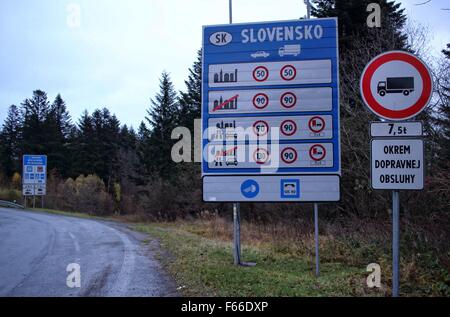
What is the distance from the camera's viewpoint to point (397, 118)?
515 cm

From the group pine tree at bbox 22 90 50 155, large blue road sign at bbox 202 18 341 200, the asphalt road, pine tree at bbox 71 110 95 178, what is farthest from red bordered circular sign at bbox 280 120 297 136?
pine tree at bbox 71 110 95 178

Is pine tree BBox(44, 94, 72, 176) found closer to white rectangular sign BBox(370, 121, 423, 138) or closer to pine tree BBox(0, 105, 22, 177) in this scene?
pine tree BBox(0, 105, 22, 177)

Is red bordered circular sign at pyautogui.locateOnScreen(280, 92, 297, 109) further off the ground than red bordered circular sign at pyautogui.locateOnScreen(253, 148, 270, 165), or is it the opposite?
red bordered circular sign at pyautogui.locateOnScreen(280, 92, 297, 109)

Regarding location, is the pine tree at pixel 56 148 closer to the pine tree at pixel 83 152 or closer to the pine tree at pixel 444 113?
the pine tree at pixel 83 152

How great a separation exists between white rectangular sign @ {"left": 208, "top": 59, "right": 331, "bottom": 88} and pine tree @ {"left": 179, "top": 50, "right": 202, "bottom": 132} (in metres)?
32.4

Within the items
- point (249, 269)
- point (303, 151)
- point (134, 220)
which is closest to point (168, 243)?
point (249, 269)

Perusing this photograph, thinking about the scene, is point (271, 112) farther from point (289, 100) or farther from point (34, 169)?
point (34, 169)

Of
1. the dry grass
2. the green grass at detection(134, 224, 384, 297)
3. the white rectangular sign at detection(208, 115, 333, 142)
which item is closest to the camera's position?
the green grass at detection(134, 224, 384, 297)

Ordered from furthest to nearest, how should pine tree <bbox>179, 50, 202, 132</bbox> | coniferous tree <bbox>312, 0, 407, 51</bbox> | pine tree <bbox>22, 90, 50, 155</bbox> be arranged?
pine tree <bbox>22, 90, 50, 155</bbox> < pine tree <bbox>179, 50, 202, 132</bbox> < coniferous tree <bbox>312, 0, 407, 51</bbox>

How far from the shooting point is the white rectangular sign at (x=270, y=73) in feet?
28.1

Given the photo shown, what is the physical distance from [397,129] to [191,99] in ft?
126

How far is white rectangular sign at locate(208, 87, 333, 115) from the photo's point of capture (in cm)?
859

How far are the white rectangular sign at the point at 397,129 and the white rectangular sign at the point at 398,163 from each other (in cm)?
8
